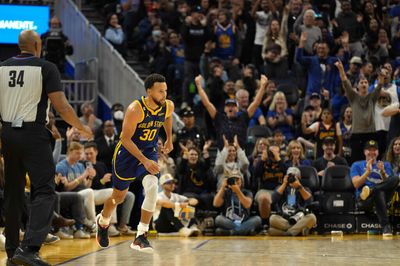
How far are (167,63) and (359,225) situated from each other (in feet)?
20.7

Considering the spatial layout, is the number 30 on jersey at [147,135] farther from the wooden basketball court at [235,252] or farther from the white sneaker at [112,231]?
the white sneaker at [112,231]

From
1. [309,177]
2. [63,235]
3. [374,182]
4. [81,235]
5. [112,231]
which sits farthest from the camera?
[309,177]

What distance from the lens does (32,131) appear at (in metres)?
8.02

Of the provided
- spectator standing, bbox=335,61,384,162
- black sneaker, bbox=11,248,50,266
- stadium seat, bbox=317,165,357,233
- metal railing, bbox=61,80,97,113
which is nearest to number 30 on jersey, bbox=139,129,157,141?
black sneaker, bbox=11,248,50,266

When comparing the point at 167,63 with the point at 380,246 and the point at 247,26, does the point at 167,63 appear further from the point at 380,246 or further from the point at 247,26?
the point at 380,246

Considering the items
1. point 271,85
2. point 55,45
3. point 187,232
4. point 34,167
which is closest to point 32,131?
point 34,167

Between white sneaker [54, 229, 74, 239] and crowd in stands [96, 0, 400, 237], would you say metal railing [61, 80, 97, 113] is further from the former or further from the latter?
white sneaker [54, 229, 74, 239]

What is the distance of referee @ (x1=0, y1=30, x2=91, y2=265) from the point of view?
8.00 m

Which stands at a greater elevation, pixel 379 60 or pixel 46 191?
pixel 379 60

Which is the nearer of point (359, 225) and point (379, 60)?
point (359, 225)

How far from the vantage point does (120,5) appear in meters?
21.5

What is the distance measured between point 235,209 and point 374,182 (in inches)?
90.7

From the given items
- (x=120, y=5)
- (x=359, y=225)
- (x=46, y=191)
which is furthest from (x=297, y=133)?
(x=46, y=191)

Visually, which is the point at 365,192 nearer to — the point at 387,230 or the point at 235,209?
the point at 387,230
